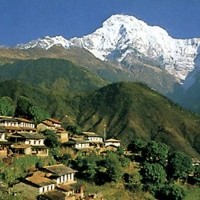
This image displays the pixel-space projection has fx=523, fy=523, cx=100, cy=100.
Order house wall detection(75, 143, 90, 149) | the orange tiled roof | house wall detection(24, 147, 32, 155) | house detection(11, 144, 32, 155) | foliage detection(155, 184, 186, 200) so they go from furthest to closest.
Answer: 1. house wall detection(75, 143, 90, 149)
2. foliage detection(155, 184, 186, 200)
3. house wall detection(24, 147, 32, 155)
4. house detection(11, 144, 32, 155)
5. the orange tiled roof

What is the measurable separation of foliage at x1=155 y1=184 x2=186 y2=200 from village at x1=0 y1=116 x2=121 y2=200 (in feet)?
54.1

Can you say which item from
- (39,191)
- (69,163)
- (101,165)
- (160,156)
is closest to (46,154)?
(69,163)

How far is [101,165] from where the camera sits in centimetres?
9619

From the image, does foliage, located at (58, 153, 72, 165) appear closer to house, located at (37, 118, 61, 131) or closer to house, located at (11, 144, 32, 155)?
house, located at (11, 144, 32, 155)

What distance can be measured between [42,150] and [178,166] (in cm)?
2804

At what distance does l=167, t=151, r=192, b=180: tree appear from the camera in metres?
104

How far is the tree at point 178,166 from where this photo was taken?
10419 cm

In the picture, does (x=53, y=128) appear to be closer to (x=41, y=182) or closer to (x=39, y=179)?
(x=39, y=179)

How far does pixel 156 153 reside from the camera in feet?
347

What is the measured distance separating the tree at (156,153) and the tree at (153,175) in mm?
6695

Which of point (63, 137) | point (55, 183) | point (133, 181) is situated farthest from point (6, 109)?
point (55, 183)

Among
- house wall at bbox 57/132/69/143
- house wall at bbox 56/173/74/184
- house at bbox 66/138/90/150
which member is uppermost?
house wall at bbox 57/132/69/143

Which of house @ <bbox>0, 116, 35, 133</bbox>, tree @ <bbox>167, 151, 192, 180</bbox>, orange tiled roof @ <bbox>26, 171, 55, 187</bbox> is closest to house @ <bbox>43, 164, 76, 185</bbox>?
orange tiled roof @ <bbox>26, 171, 55, 187</bbox>

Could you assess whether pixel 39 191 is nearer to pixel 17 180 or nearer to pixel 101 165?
pixel 17 180
